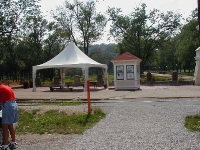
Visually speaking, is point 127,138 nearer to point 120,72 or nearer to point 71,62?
point 71,62

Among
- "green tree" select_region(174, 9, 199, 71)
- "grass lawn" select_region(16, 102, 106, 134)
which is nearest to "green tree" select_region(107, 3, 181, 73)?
"green tree" select_region(174, 9, 199, 71)

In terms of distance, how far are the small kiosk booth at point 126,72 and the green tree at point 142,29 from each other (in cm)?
2498

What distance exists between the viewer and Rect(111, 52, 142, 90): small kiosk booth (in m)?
26.5

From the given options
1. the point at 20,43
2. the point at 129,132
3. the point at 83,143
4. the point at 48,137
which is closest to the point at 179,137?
the point at 129,132

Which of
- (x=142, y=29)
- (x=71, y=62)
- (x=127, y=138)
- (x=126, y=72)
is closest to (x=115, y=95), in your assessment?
(x=126, y=72)

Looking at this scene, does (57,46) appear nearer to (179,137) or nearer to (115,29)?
(115,29)

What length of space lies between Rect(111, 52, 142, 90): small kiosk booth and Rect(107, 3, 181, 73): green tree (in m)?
25.0

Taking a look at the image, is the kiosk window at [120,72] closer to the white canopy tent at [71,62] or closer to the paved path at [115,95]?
the white canopy tent at [71,62]

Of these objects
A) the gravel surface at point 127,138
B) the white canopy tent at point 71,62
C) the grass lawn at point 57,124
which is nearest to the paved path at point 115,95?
the white canopy tent at point 71,62

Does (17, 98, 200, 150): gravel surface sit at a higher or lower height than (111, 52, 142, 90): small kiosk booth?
lower

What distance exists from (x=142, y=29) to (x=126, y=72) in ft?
84.3

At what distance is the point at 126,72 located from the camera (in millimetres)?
26922

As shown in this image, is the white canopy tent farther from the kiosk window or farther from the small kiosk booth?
the small kiosk booth

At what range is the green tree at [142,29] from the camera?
50.4m
